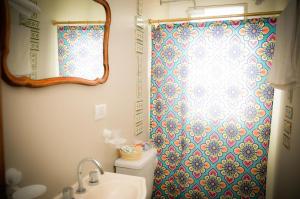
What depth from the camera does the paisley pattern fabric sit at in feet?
3.59

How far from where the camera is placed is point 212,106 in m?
2.10

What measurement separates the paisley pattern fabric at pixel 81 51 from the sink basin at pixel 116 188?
659mm

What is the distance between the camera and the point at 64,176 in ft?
3.80

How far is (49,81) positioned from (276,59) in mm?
1655

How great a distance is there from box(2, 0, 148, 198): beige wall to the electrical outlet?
3cm

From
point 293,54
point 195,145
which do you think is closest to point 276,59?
point 293,54

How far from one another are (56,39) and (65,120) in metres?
0.43

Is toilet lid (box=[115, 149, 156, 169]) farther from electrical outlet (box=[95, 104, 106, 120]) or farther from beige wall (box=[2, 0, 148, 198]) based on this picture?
electrical outlet (box=[95, 104, 106, 120])

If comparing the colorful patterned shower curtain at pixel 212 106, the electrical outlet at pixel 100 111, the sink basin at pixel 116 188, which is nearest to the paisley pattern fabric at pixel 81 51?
the electrical outlet at pixel 100 111

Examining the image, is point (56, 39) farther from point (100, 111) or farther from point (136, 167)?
point (136, 167)

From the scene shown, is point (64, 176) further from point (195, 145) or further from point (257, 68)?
point (257, 68)

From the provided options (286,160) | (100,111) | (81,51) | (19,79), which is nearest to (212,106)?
(286,160)

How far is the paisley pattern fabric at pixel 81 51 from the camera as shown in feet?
3.59

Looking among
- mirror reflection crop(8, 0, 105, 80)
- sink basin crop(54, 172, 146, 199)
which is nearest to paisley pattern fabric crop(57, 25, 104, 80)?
mirror reflection crop(8, 0, 105, 80)
